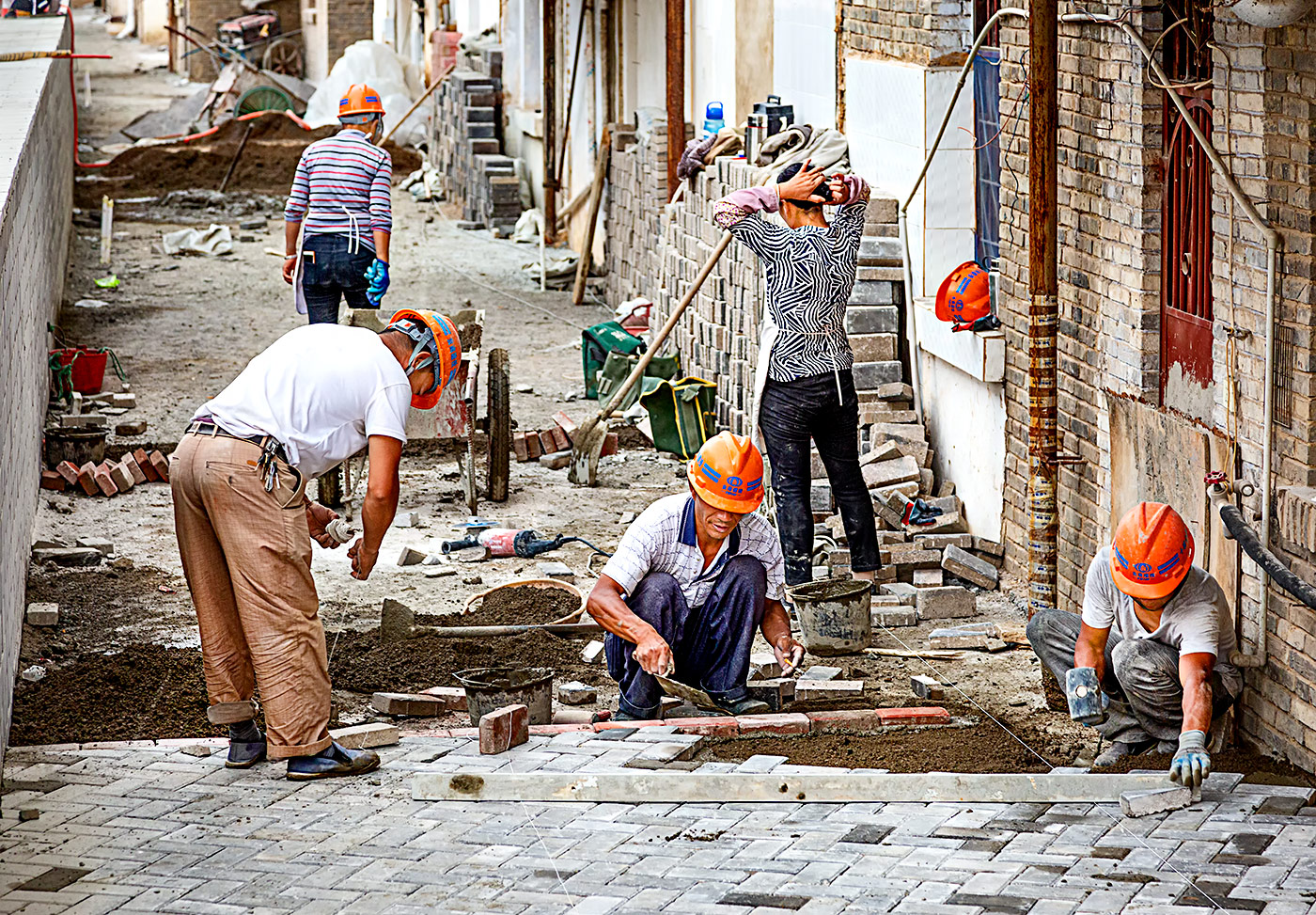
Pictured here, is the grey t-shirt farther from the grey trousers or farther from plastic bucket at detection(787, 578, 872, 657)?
plastic bucket at detection(787, 578, 872, 657)

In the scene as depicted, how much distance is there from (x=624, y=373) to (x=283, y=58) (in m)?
23.3

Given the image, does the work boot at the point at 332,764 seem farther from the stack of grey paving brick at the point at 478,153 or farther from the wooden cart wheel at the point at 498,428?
the stack of grey paving brick at the point at 478,153

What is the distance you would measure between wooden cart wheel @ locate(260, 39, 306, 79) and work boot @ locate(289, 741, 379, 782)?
Answer: 96.0 ft

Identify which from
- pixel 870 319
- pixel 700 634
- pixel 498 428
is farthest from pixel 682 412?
pixel 700 634

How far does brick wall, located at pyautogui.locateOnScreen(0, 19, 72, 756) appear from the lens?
7.38 metres

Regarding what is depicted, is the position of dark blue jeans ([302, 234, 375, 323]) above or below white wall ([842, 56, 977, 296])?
below

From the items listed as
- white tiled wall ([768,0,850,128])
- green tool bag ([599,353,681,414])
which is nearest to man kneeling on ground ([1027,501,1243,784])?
white tiled wall ([768,0,850,128])

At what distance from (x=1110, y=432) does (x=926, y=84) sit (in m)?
3.17

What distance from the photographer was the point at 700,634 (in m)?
6.73

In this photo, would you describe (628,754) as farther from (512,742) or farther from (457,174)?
(457,174)

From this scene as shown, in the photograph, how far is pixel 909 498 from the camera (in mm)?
9680

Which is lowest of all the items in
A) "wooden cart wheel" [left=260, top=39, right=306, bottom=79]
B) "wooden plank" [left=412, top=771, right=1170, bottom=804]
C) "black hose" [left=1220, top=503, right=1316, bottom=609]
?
"wooden plank" [left=412, top=771, right=1170, bottom=804]

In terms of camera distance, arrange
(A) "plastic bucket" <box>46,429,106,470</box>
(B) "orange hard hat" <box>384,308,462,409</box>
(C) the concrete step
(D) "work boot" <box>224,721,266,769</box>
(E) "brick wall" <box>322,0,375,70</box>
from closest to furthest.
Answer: (B) "orange hard hat" <box>384,308,462,409</box> → (D) "work boot" <box>224,721,266,769</box> → (C) the concrete step → (A) "plastic bucket" <box>46,429,106,470</box> → (E) "brick wall" <box>322,0,375,70</box>

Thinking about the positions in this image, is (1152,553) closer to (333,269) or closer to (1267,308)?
(1267,308)
